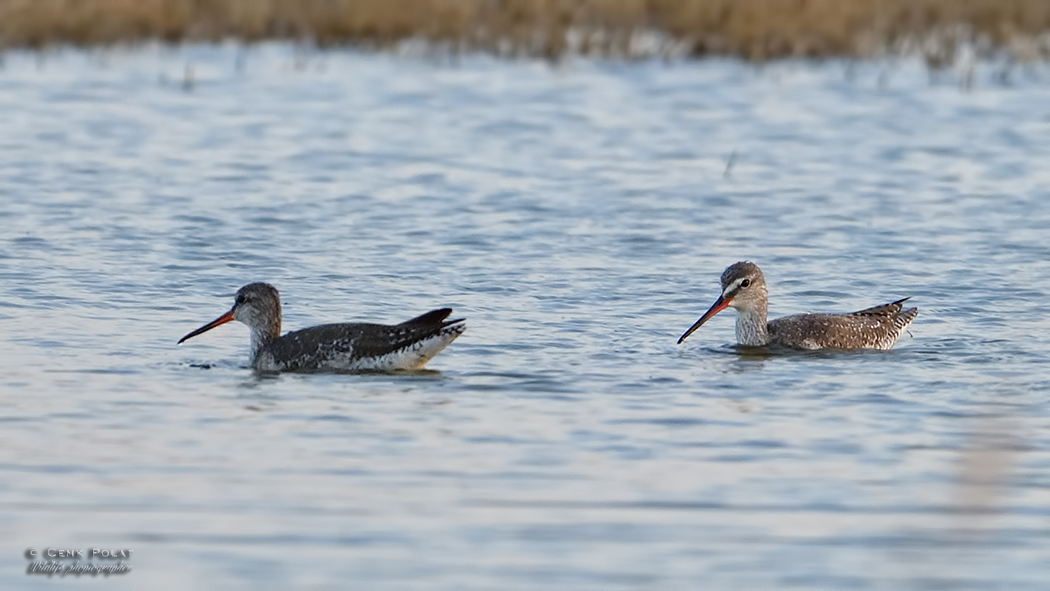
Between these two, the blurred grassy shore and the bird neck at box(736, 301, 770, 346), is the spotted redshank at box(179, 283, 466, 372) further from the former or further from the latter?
the blurred grassy shore

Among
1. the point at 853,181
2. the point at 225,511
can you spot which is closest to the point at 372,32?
the point at 853,181

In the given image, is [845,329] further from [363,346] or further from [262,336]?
[262,336]

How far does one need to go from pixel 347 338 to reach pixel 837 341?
2631 millimetres

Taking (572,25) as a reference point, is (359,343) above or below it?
below

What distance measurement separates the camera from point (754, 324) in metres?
11.4

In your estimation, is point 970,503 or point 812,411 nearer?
point 970,503

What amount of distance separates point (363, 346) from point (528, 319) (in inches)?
64.0

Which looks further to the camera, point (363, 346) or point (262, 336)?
point (262, 336)

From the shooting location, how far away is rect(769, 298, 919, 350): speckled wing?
36.2ft

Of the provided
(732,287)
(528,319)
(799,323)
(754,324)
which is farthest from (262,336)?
(799,323)

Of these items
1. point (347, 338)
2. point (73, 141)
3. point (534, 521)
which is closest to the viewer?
point (534, 521)

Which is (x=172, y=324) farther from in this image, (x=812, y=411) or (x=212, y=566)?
(x=212, y=566)

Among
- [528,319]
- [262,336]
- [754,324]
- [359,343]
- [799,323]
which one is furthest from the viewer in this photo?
[528,319]

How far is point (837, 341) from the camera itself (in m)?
11.1
